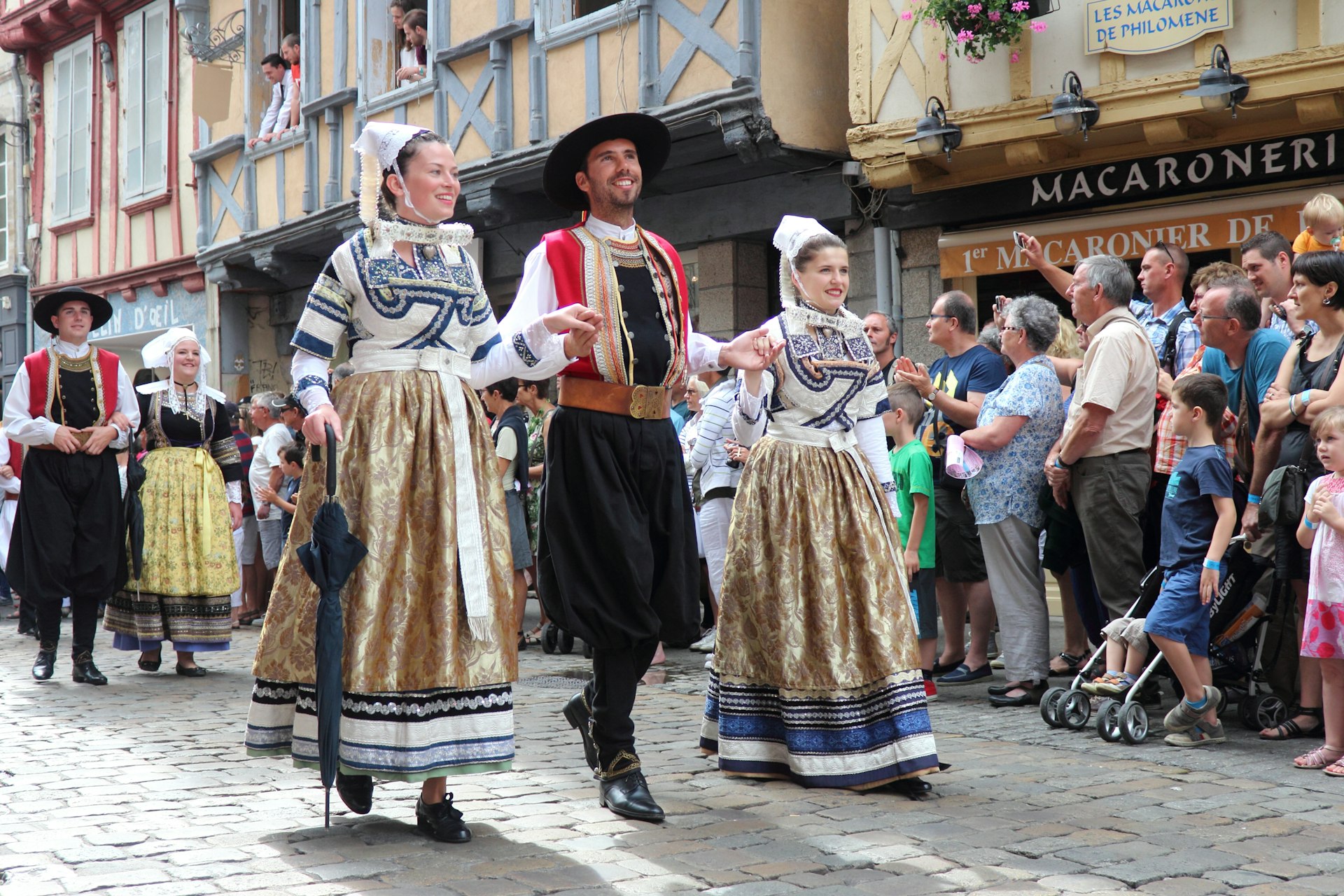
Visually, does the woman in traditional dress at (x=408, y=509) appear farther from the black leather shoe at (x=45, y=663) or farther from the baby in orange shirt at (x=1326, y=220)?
the black leather shoe at (x=45, y=663)

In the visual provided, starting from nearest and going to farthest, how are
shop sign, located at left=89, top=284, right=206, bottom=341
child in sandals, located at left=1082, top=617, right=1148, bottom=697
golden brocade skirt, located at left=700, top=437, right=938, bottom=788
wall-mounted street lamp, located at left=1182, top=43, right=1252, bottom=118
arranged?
golden brocade skirt, located at left=700, top=437, right=938, bottom=788, child in sandals, located at left=1082, top=617, right=1148, bottom=697, wall-mounted street lamp, located at left=1182, top=43, right=1252, bottom=118, shop sign, located at left=89, top=284, right=206, bottom=341

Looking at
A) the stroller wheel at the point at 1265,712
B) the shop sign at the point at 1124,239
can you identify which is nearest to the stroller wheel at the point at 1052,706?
the stroller wheel at the point at 1265,712

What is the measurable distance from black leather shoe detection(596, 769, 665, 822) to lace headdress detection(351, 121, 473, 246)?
1689 mm

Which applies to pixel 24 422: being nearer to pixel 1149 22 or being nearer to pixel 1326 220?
pixel 1326 220

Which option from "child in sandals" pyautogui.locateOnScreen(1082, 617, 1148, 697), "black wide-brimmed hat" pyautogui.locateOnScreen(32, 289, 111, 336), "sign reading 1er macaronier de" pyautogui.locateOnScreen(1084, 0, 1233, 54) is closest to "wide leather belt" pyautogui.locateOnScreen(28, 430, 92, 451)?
"black wide-brimmed hat" pyautogui.locateOnScreen(32, 289, 111, 336)

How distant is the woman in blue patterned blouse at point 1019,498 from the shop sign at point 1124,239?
7.30 feet

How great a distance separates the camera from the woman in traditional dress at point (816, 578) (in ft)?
15.5

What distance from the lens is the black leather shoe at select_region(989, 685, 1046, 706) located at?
652 cm

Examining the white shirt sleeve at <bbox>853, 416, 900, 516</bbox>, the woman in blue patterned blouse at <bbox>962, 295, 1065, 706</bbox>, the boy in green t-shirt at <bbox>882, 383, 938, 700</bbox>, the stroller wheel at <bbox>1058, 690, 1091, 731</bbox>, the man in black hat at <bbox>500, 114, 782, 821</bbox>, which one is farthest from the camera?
the boy in green t-shirt at <bbox>882, 383, 938, 700</bbox>

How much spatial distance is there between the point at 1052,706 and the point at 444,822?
290 cm

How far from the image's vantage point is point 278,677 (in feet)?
13.4

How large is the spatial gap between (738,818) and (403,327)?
1751 mm

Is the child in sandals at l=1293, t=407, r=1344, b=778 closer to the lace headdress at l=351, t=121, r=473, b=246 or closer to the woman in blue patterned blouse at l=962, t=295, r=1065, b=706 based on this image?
the woman in blue patterned blouse at l=962, t=295, r=1065, b=706

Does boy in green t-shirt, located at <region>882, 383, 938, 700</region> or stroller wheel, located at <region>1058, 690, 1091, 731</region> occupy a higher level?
boy in green t-shirt, located at <region>882, 383, 938, 700</region>
